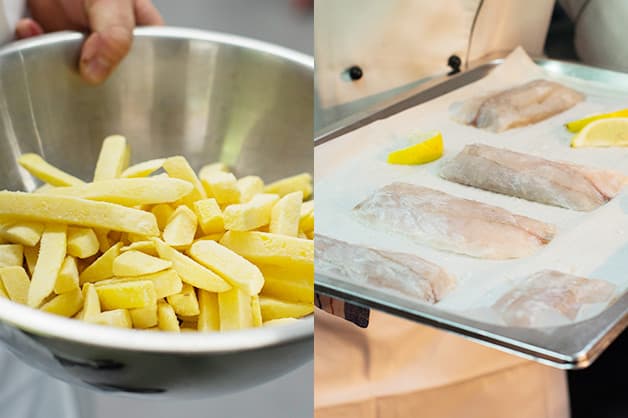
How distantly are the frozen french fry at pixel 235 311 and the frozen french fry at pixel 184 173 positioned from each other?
0.17 meters

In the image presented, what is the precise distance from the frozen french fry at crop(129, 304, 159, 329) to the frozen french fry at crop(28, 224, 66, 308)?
8cm

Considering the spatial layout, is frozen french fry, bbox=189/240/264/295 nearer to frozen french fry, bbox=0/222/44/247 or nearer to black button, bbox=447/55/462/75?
frozen french fry, bbox=0/222/44/247

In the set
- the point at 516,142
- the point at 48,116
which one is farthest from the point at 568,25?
the point at 48,116

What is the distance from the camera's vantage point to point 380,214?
682 mm

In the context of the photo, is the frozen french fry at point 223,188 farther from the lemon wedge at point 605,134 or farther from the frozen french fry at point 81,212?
the lemon wedge at point 605,134

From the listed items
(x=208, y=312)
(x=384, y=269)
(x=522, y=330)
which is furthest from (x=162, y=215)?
(x=522, y=330)

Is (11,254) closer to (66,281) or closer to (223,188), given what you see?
(66,281)

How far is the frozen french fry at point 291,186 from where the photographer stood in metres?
0.98

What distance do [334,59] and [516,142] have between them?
0.96ft

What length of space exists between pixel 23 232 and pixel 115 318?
6.8 inches

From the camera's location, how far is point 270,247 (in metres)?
0.78

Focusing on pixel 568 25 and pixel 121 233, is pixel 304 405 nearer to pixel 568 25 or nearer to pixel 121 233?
pixel 121 233

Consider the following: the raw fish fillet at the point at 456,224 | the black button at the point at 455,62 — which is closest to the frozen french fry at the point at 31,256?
the raw fish fillet at the point at 456,224

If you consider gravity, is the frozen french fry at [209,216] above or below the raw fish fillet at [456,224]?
below
